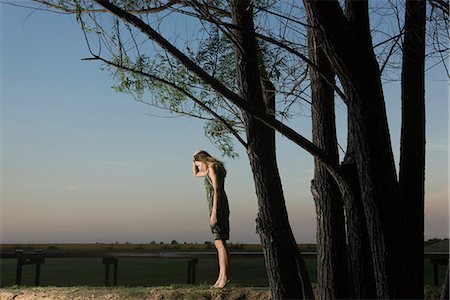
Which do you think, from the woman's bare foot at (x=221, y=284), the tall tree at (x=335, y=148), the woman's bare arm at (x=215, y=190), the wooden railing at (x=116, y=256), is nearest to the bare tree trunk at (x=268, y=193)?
the tall tree at (x=335, y=148)

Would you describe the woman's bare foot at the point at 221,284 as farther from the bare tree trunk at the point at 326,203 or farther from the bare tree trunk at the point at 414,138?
the bare tree trunk at the point at 414,138

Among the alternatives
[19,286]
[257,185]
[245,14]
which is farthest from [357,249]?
[19,286]

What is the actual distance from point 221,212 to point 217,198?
205mm

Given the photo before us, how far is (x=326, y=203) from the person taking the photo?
A: 4.20 meters

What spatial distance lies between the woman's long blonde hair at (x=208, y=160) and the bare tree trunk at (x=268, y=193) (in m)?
2.64

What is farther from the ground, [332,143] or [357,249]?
[332,143]

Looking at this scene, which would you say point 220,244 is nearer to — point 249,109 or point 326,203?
point 326,203

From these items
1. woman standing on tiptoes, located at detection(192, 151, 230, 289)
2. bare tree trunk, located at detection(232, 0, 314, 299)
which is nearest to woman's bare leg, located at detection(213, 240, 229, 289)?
woman standing on tiptoes, located at detection(192, 151, 230, 289)

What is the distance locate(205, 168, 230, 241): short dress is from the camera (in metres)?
7.46

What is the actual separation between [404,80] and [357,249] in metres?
1.18

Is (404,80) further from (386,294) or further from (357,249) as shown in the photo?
(386,294)

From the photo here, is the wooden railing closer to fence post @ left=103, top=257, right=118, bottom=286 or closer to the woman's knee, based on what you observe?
fence post @ left=103, top=257, right=118, bottom=286

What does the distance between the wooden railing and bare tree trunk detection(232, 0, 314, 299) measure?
14.6ft

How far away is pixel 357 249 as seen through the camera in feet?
11.9
